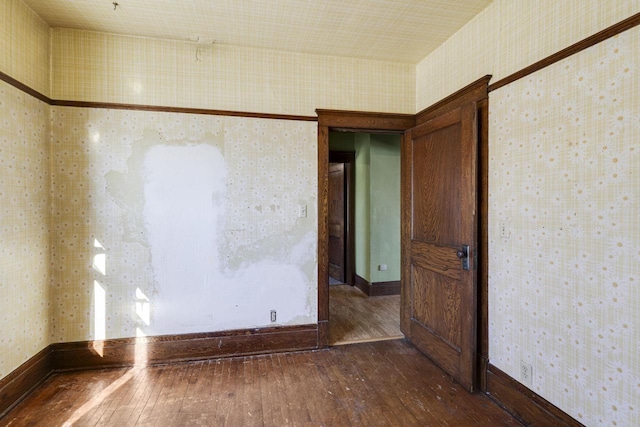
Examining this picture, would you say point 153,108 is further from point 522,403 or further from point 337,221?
point 337,221

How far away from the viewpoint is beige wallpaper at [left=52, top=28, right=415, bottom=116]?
107 inches

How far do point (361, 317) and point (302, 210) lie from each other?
172cm

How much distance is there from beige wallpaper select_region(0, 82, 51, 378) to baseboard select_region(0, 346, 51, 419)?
54 mm

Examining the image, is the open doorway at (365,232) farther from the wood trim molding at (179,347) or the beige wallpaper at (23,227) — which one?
the beige wallpaper at (23,227)

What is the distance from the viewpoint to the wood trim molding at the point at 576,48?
1511 mm

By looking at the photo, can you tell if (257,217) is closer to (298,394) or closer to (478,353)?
(298,394)

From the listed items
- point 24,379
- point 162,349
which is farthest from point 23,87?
point 162,349

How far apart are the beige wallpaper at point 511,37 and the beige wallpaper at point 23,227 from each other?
332 cm

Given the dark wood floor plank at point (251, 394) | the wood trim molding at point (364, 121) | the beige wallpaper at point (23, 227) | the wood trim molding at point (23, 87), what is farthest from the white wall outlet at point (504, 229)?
the wood trim molding at point (23, 87)

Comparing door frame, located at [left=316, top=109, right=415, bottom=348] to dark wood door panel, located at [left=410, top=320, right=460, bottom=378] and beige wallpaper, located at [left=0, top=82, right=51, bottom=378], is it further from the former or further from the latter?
beige wallpaper, located at [left=0, top=82, right=51, bottom=378]

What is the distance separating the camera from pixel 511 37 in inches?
85.7

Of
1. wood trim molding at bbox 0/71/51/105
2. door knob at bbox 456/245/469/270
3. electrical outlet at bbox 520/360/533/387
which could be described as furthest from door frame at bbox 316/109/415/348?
wood trim molding at bbox 0/71/51/105

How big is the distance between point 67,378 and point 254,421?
1690 millimetres

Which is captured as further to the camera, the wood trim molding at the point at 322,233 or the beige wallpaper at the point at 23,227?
the wood trim molding at the point at 322,233
